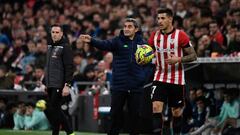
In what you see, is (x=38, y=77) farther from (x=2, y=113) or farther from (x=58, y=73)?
(x=58, y=73)

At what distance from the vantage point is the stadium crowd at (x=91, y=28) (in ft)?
61.6

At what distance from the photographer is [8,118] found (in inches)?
834

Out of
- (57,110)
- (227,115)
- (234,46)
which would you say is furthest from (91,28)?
(57,110)

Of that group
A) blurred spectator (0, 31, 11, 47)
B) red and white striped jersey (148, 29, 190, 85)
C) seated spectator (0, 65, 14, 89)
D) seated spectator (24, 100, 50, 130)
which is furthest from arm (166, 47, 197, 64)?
blurred spectator (0, 31, 11, 47)

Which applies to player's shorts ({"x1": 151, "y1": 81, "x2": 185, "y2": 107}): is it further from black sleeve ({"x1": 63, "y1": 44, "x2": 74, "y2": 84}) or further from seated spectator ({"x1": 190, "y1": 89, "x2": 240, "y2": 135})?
seated spectator ({"x1": 190, "y1": 89, "x2": 240, "y2": 135})

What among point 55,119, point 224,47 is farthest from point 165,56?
point 224,47

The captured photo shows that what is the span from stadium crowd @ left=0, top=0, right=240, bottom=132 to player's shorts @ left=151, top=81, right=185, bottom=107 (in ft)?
14.1

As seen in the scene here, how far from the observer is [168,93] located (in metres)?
13.3

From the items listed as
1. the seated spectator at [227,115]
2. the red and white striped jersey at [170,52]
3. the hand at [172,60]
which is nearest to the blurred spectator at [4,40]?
the seated spectator at [227,115]

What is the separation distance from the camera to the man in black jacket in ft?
46.1

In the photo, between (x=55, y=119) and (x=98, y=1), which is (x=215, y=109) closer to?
(x=55, y=119)

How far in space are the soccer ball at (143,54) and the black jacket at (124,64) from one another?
1.26 ft

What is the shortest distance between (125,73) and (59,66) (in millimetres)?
1368

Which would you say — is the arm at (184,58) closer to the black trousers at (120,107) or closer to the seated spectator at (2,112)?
the black trousers at (120,107)
